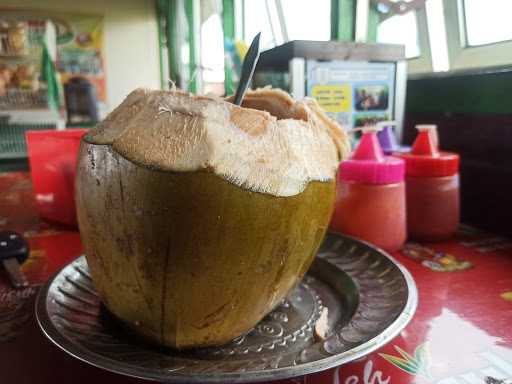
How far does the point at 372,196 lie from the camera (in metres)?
0.68

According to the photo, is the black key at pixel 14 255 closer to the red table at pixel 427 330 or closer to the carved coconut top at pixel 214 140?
the red table at pixel 427 330

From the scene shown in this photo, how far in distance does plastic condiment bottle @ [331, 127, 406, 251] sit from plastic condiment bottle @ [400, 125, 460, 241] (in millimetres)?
73

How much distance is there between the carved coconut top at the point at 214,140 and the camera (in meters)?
0.36

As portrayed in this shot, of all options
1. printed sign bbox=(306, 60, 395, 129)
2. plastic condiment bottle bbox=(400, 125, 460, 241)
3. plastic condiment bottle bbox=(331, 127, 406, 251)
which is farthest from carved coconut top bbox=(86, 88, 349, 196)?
printed sign bbox=(306, 60, 395, 129)

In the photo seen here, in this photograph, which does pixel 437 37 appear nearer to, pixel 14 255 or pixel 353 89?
pixel 353 89

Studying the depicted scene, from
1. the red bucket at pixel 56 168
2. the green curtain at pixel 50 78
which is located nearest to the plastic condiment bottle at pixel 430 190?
the red bucket at pixel 56 168

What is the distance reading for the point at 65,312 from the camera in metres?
0.45

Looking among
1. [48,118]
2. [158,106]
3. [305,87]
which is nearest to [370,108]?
[305,87]

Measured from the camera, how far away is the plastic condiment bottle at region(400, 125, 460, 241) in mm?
747

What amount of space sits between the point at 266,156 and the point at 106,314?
10.7 inches

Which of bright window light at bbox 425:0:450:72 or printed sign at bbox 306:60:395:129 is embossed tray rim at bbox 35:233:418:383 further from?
bright window light at bbox 425:0:450:72

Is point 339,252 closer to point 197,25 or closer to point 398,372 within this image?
point 398,372

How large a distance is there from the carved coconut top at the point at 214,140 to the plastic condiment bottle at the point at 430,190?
386 millimetres

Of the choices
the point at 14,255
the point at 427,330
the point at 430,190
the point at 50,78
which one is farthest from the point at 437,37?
the point at 50,78
